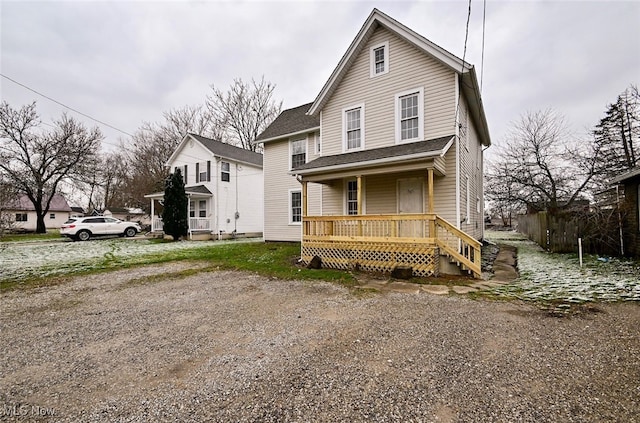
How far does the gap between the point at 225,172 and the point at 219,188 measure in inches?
47.6

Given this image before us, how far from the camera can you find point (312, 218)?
9.78 metres

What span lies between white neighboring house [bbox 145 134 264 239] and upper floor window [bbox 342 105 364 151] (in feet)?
34.8

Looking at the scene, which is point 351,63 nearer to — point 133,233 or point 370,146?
point 370,146

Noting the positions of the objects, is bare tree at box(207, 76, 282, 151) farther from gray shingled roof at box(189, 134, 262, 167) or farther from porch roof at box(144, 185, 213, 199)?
porch roof at box(144, 185, 213, 199)

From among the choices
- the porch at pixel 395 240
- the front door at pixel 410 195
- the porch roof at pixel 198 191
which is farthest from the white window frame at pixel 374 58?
the porch roof at pixel 198 191

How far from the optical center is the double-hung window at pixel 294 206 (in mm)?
14555

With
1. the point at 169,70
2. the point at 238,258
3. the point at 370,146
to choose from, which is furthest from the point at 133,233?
the point at 370,146

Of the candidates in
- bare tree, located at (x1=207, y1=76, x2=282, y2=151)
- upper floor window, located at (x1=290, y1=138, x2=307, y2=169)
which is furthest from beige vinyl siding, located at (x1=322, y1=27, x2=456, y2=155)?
bare tree, located at (x1=207, y1=76, x2=282, y2=151)

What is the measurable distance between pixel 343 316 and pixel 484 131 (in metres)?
13.4

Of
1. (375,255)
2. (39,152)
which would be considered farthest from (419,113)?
(39,152)

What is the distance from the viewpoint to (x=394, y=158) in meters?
8.23

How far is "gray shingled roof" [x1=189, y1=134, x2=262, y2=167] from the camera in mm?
19342

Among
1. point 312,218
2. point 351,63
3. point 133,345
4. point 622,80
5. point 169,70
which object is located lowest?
point 133,345

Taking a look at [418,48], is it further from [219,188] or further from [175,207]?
[175,207]
